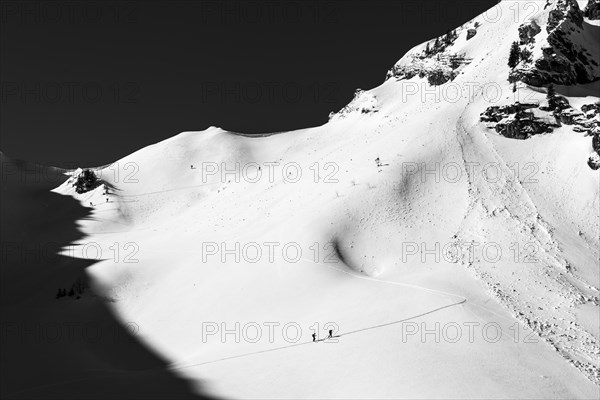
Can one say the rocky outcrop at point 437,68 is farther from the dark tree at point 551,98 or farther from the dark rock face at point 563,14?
the dark tree at point 551,98

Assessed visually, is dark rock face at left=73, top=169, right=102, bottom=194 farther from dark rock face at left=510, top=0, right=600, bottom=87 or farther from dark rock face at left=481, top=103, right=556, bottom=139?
dark rock face at left=510, top=0, right=600, bottom=87

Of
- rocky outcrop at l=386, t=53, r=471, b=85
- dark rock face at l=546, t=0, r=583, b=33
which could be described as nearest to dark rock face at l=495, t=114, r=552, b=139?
dark rock face at l=546, t=0, r=583, b=33

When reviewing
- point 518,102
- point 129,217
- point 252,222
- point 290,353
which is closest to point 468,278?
point 290,353

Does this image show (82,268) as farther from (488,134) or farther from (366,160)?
(488,134)

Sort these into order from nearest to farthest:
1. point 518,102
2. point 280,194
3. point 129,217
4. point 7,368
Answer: point 7,368 < point 280,194 < point 518,102 < point 129,217

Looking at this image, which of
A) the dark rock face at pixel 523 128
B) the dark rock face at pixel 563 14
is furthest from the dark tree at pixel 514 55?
the dark rock face at pixel 523 128
